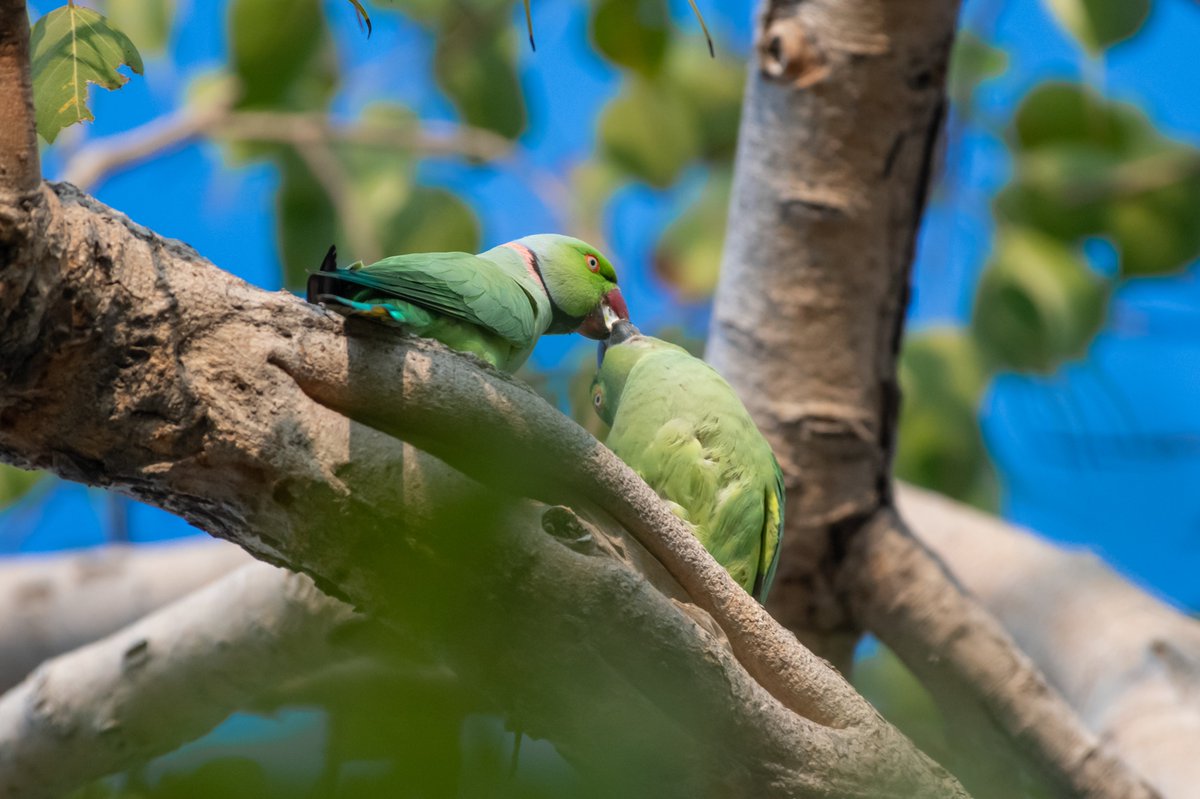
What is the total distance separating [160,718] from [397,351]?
4.85ft

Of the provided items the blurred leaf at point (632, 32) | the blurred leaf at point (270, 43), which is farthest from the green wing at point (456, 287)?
the blurred leaf at point (270, 43)

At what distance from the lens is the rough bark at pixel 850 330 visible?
267 cm

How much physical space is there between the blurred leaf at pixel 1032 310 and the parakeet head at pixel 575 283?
7.75 feet

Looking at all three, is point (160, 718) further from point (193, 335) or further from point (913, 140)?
point (913, 140)

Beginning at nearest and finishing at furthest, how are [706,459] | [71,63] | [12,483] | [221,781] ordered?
[221,781] < [71,63] < [706,459] < [12,483]

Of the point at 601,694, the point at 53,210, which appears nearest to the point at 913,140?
the point at 601,694

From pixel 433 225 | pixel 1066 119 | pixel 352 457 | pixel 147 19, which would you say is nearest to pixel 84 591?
pixel 433 225

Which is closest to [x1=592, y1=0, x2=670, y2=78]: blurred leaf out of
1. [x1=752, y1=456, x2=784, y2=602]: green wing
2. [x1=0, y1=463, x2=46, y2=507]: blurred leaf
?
[x1=752, y1=456, x2=784, y2=602]: green wing

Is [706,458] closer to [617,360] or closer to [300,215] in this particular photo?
[617,360]

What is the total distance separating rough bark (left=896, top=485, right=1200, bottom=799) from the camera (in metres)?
2.81

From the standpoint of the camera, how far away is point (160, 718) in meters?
2.37

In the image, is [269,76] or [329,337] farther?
[269,76]

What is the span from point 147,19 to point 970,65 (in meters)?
3.18

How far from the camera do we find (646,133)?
13.7 feet
